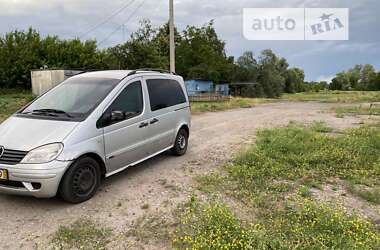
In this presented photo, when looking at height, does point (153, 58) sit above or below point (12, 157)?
above

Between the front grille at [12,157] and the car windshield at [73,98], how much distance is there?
28.5 inches

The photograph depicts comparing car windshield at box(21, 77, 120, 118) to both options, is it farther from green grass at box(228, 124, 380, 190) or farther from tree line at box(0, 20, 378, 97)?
tree line at box(0, 20, 378, 97)

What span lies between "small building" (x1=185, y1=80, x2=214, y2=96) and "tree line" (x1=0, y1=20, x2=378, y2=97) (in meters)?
2.76

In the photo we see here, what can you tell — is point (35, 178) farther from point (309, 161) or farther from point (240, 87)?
point (240, 87)

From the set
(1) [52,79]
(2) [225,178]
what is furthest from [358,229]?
(1) [52,79]

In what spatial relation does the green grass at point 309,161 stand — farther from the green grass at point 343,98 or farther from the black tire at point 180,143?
the green grass at point 343,98

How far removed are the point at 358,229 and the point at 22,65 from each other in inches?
1098

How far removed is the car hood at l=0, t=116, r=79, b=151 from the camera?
11.3 ft

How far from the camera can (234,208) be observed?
3.55 meters

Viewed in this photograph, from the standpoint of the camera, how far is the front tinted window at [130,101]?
169 inches

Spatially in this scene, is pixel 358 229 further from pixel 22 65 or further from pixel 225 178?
pixel 22 65

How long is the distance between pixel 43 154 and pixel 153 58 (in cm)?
2390

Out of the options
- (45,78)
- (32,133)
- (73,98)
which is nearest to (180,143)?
(73,98)

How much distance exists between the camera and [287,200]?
372 centimetres
